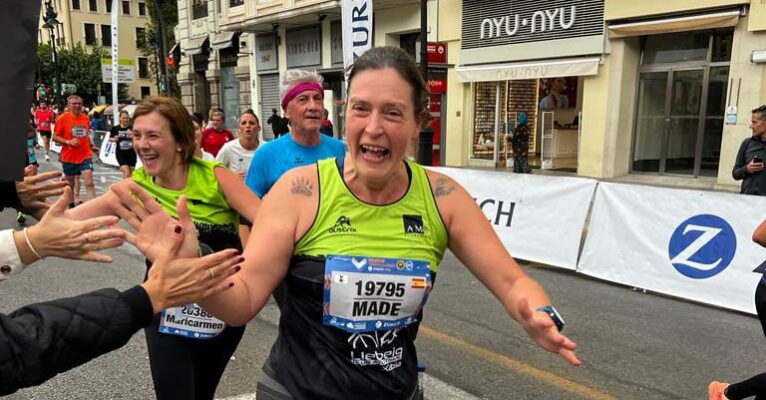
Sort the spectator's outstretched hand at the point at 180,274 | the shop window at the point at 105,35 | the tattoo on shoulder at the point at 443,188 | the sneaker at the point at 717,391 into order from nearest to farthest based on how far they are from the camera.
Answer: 1. the spectator's outstretched hand at the point at 180,274
2. the tattoo on shoulder at the point at 443,188
3. the sneaker at the point at 717,391
4. the shop window at the point at 105,35

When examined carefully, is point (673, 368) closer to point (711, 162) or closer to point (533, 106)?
point (711, 162)

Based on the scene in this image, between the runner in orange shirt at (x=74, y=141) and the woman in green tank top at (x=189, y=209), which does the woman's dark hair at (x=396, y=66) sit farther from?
the runner in orange shirt at (x=74, y=141)

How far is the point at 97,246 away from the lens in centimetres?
171

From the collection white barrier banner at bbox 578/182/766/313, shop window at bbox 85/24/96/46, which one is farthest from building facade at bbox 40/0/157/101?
white barrier banner at bbox 578/182/766/313

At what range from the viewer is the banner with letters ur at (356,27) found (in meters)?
8.28

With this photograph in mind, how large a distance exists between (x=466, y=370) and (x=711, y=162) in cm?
1109

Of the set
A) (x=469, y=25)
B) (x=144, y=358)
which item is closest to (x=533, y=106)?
(x=469, y=25)

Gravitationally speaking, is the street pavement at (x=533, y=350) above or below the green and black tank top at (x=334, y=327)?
below

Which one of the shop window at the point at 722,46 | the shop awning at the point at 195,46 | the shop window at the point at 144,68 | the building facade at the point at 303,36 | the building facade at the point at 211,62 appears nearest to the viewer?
the shop window at the point at 722,46

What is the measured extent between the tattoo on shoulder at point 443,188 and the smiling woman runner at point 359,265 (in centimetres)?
8

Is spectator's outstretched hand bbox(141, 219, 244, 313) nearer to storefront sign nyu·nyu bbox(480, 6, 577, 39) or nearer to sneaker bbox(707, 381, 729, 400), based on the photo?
sneaker bbox(707, 381, 729, 400)

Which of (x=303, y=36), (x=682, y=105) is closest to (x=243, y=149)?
(x=682, y=105)

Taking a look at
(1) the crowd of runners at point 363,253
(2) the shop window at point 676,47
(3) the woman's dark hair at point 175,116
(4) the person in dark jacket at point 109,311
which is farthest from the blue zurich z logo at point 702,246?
(2) the shop window at point 676,47

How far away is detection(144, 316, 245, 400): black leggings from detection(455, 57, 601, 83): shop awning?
12.8 m
